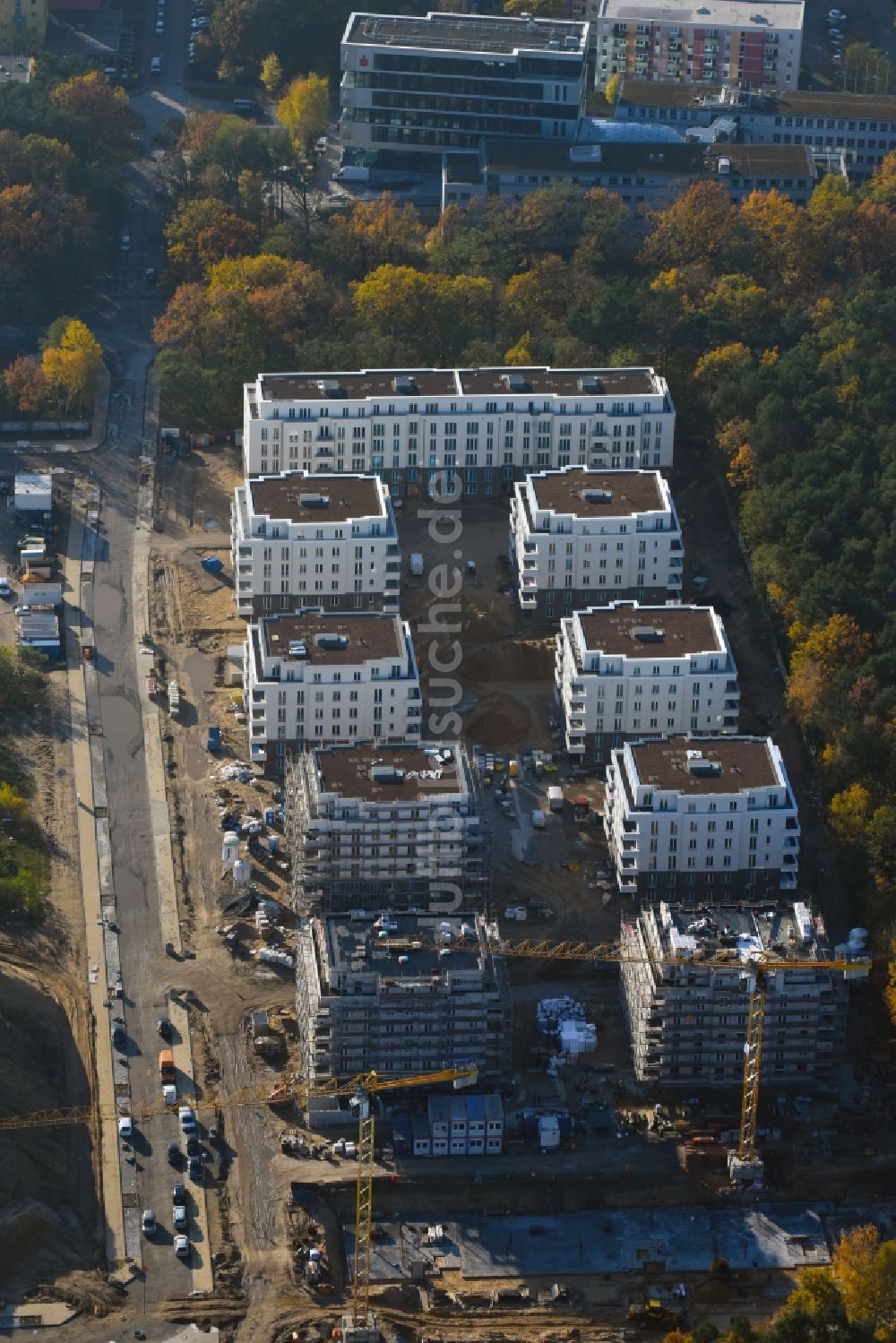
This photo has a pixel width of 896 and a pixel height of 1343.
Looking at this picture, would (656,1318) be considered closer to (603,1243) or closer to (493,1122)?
(603,1243)

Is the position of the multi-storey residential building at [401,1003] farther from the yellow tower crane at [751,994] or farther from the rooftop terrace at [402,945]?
the yellow tower crane at [751,994]

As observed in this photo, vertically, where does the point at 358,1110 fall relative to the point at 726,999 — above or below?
below

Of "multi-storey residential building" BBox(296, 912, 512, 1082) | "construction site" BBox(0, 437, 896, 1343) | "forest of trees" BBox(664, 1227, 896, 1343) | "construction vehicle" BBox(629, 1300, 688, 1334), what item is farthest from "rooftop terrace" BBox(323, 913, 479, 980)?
"forest of trees" BBox(664, 1227, 896, 1343)

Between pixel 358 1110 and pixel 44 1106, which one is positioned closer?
pixel 44 1106

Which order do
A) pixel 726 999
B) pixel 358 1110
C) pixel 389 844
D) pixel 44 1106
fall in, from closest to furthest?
pixel 44 1106 → pixel 358 1110 → pixel 726 999 → pixel 389 844

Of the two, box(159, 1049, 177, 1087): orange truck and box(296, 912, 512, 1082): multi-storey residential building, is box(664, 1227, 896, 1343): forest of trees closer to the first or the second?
box(296, 912, 512, 1082): multi-storey residential building

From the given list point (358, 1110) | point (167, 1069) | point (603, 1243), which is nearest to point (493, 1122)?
point (358, 1110)

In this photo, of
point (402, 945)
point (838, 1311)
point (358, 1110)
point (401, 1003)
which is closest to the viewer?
point (838, 1311)
